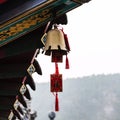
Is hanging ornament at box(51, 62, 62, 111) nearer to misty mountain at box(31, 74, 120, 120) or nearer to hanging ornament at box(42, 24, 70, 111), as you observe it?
hanging ornament at box(42, 24, 70, 111)

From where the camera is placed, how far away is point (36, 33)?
5301mm

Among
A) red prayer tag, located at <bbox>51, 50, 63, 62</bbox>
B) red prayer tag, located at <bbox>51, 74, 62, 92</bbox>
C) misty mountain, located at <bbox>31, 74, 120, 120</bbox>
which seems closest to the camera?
red prayer tag, located at <bbox>51, 50, 63, 62</bbox>

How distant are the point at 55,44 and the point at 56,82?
0.72 meters

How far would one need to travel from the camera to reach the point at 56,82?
4809 mm

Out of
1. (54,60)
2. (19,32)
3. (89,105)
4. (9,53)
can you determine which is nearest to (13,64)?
(9,53)

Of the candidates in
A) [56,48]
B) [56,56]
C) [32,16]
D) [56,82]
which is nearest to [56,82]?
[56,82]

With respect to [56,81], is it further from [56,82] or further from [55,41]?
[55,41]

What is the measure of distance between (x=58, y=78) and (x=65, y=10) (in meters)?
0.95

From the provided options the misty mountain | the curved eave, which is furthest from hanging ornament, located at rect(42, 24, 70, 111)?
the misty mountain

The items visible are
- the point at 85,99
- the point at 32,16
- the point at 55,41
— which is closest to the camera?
the point at 55,41

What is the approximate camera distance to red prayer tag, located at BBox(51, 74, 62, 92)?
479cm

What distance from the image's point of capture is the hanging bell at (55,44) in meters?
4.30

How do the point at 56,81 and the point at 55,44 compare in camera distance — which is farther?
the point at 56,81

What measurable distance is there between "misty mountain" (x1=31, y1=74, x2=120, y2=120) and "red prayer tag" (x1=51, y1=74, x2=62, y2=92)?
119 meters
